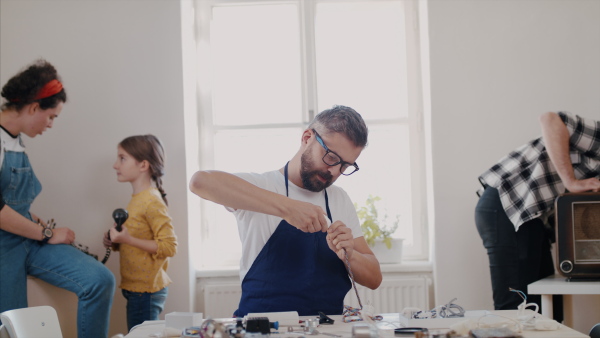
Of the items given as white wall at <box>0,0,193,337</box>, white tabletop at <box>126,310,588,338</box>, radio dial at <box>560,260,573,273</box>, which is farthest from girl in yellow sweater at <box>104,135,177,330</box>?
radio dial at <box>560,260,573,273</box>

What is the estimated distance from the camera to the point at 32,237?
120 inches

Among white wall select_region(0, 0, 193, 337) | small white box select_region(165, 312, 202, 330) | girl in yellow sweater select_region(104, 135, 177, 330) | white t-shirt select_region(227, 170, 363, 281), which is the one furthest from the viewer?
white wall select_region(0, 0, 193, 337)

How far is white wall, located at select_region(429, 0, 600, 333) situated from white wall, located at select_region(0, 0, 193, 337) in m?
1.52

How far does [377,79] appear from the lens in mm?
4164

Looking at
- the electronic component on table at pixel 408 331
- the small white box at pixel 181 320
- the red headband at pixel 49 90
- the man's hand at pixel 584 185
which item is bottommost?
the electronic component on table at pixel 408 331

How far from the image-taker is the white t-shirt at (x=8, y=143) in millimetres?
3003

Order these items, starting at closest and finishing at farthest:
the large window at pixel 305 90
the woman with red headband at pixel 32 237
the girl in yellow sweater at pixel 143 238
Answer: the woman with red headband at pixel 32 237 → the girl in yellow sweater at pixel 143 238 → the large window at pixel 305 90

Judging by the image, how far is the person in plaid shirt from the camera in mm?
3010

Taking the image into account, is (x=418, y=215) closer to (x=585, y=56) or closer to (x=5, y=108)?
(x=585, y=56)

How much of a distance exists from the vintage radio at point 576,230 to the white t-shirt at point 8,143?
8.34 ft

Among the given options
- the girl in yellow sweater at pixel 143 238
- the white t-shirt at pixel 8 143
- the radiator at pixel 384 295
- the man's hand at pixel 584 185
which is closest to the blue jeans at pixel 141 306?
the girl in yellow sweater at pixel 143 238

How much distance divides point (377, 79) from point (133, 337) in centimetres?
277

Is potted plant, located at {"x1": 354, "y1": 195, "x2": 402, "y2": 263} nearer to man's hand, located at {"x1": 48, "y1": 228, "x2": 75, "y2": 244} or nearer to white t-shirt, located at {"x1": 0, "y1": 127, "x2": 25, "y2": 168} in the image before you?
man's hand, located at {"x1": 48, "y1": 228, "x2": 75, "y2": 244}

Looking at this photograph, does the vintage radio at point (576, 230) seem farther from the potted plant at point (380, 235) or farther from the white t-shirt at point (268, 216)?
the potted plant at point (380, 235)
